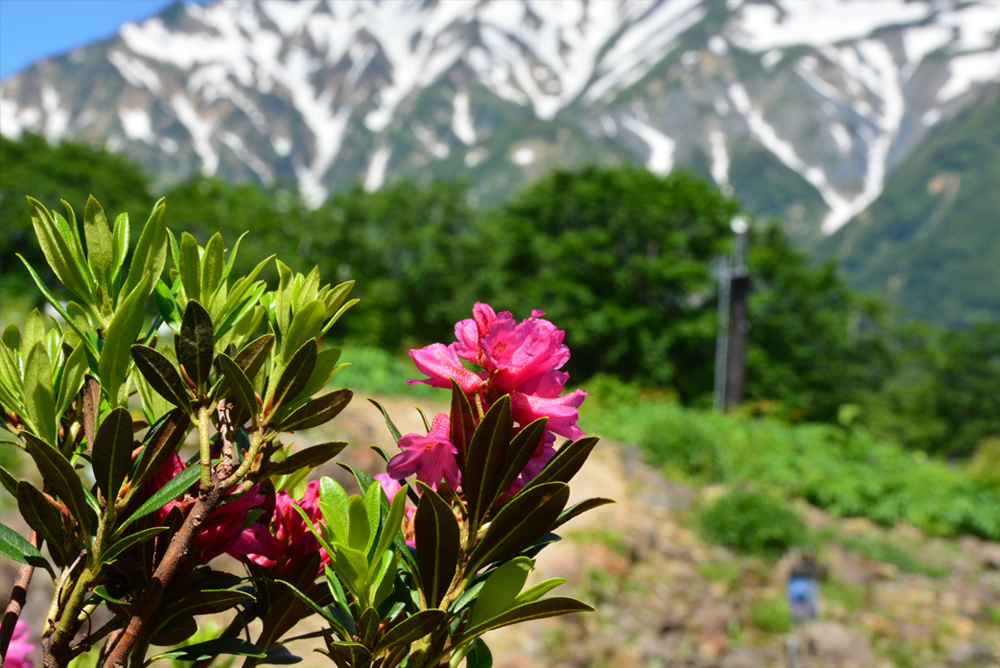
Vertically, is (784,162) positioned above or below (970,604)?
above

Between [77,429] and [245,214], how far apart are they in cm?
2039

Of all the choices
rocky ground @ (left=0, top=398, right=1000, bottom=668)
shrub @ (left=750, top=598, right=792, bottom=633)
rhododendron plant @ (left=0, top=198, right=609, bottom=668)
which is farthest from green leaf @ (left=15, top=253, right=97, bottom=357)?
shrub @ (left=750, top=598, right=792, bottom=633)

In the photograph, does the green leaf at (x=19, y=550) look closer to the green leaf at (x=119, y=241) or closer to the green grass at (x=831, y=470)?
the green leaf at (x=119, y=241)

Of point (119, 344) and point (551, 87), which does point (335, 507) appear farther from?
point (551, 87)

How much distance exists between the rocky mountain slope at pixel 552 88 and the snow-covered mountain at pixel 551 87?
300mm

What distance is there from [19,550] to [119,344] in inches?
5.0

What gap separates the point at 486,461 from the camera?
0.40m

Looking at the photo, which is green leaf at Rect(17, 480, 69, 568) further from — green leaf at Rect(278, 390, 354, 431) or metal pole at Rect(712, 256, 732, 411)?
metal pole at Rect(712, 256, 732, 411)

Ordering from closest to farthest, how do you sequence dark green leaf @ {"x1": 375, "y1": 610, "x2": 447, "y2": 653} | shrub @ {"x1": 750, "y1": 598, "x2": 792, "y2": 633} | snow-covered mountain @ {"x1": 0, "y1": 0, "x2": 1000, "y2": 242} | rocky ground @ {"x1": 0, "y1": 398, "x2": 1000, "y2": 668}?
dark green leaf @ {"x1": 375, "y1": 610, "x2": 447, "y2": 653}
rocky ground @ {"x1": 0, "y1": 398, "x2": 1000, "y2": 668}
shrub @ {"x1": 750, "y1": 598, "x2": 792, "y2": 633}
snow-covered mountain @ {"x1": 0, "y1": 0, "x2": 1000, "y2": 242}

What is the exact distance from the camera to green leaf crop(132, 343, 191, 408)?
1.30 ft

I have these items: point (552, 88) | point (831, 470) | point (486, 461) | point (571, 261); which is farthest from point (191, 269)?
point (552, 88)

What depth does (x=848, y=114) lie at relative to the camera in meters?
121

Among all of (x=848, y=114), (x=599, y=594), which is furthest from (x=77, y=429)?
(x=848, y=114)

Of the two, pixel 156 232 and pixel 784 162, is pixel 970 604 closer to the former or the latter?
pixel 156 232
